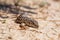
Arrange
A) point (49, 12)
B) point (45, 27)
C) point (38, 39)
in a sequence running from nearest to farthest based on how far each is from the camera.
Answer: point (38, 39) → point (45, 27) → point (49, 12)

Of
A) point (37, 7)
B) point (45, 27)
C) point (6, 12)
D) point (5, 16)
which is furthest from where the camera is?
point (37, 7)

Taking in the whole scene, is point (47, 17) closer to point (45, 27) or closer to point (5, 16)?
point (45, 27)

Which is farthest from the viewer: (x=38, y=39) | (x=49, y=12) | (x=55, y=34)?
(x=49, y=12)

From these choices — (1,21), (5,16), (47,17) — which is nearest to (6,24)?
(1,21)

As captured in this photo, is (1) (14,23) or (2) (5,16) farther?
(2) (5,16)

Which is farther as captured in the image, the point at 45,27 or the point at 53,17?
the point at 53,17

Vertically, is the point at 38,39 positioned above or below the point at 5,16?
below

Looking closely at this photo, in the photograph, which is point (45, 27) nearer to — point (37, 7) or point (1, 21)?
point (1, 21)

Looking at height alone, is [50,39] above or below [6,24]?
below

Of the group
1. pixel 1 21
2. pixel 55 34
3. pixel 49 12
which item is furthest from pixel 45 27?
pixel 49 12
